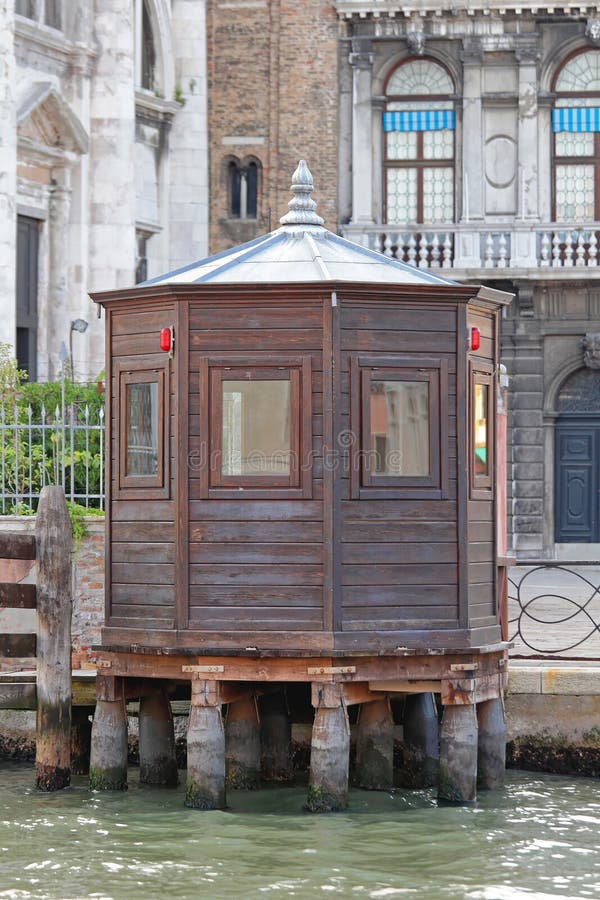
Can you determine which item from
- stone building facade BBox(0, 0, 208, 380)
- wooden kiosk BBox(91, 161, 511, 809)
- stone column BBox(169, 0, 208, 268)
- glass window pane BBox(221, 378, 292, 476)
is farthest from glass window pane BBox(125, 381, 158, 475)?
stone column BBox(169, 0, 208, 268)

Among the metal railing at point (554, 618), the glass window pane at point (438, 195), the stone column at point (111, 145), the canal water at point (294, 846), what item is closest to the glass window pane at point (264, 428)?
the canal water at point (294, 846)

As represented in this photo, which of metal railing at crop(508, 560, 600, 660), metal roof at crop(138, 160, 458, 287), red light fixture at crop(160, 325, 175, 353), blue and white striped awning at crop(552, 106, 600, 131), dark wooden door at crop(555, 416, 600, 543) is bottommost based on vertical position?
metal railing at crop(508, 560, 600, 660)

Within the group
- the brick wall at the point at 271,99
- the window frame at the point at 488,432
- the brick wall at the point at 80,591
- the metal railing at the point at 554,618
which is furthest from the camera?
the brick wall at the point at 271,99

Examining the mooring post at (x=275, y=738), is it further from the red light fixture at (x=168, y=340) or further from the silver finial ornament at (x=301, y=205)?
the silver finial ornament at (x=301, y=205)

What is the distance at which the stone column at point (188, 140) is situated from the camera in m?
30.0

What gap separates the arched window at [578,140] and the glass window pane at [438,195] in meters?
1.71

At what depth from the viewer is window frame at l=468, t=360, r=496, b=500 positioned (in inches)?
498

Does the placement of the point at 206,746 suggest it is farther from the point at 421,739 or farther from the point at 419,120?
the point at 419,120

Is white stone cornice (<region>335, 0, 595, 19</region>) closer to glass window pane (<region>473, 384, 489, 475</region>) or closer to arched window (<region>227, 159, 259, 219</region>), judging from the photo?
arched window (<region>227, 159, 259, 219</region>)

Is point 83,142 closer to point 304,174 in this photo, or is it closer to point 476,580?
point 304,174

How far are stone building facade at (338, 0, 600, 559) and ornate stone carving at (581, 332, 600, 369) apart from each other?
0.02m

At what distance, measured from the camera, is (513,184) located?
99.0 feet

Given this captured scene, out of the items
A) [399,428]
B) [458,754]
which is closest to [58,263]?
[399,428]

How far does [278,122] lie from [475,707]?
1934cm
